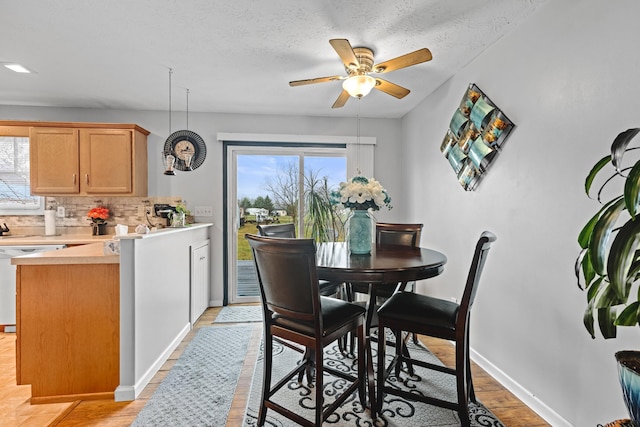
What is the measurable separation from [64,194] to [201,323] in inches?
79.3

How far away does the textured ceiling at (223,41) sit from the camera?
183cm

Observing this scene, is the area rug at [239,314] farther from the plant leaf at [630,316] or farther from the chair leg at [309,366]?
the plant leaf at [630,316]

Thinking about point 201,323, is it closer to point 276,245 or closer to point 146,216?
point 146,216

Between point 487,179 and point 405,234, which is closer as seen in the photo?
point 487,179

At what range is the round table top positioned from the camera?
1.55m

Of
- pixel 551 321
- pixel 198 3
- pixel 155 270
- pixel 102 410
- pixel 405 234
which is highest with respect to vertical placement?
pixel 198 3

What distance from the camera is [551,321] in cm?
172

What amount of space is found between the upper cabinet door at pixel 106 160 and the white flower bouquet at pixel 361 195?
262 cm

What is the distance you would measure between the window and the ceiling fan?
3402 millimetres

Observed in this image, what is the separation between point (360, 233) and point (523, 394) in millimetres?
1404

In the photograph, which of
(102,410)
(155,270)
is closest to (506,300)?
(155,270)

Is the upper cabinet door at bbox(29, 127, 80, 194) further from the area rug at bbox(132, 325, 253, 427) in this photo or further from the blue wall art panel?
the blue wall art panel

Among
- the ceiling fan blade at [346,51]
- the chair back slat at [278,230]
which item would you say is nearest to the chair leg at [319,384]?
the chair back slat at [278,230]

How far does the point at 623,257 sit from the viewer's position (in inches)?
32.1
